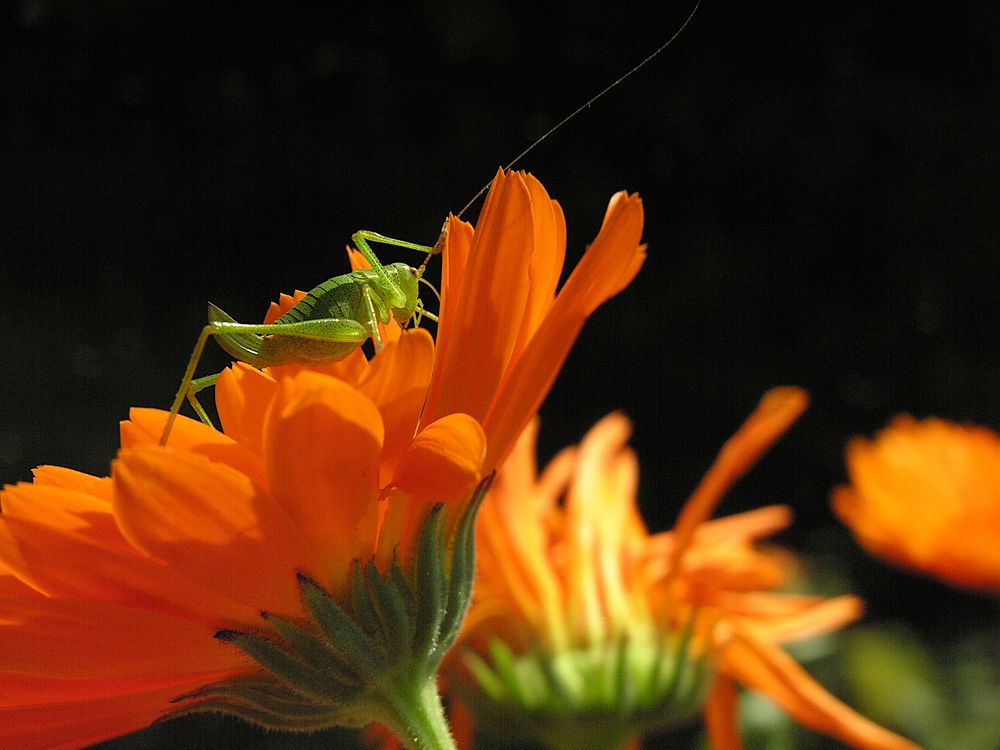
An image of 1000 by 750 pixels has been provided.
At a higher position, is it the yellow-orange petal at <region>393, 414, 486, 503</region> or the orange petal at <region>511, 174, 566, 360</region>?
the orange petal at <region>511, 174, 566, 360</region>

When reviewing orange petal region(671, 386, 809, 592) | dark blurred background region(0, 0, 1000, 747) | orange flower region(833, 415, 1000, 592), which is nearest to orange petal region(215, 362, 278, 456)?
orange petal region(671, 386, 809, 592)

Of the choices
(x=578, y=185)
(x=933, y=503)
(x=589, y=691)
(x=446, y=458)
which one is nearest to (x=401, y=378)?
(x=446, y=458)

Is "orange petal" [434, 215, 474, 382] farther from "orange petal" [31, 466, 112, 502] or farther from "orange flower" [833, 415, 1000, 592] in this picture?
"orange flower" [833, 415, 1000, 592]

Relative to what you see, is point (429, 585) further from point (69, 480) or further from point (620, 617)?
point (620, 617)

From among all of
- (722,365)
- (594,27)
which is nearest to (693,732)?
(722,365)

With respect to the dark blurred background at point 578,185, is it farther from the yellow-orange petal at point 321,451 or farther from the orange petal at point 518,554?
the yellow-orange petal at point 321,451

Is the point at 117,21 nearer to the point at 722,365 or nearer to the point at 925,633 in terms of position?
the point at 722,365
